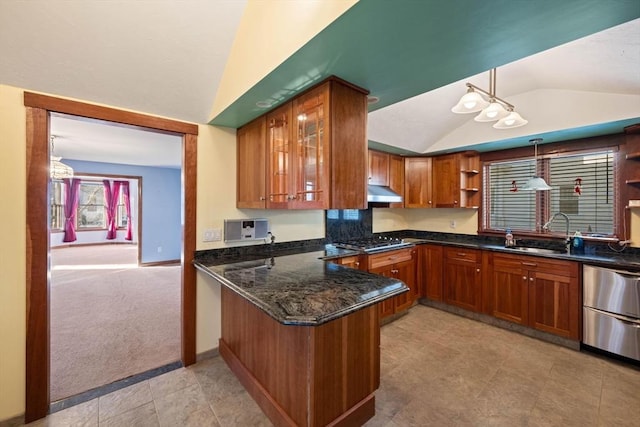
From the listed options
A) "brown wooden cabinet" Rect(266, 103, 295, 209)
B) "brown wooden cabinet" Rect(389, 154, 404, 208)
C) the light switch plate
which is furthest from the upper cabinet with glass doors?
"brown wooden cabinet" Rect(389, 154, 404, 208)

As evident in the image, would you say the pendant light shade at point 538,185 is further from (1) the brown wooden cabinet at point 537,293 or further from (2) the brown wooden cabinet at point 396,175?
(2) the brown wooden cabinet at point 396,175

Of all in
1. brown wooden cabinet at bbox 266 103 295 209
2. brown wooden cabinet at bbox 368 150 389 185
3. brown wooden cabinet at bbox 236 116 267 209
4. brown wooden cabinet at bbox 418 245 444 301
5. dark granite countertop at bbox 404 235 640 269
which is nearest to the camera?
brown wooden cabinet at bbox 266 103 295 209

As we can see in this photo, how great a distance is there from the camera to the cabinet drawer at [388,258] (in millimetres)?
3092

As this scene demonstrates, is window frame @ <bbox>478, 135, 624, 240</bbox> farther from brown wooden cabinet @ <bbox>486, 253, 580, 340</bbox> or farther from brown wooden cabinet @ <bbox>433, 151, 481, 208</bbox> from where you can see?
brown wooden cabinet @ <bbox>486, 253, 580, 340</bbox>

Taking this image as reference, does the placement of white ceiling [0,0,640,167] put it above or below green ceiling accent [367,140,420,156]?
above

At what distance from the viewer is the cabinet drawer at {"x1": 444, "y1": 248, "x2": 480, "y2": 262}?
345cm

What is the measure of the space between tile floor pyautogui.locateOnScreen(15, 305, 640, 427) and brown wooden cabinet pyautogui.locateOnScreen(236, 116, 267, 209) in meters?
1.55

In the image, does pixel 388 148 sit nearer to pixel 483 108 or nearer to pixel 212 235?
pixel 483 108

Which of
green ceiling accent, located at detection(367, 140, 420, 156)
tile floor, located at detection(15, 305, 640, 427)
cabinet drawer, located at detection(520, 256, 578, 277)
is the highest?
green ceiling accent, located at detection(367, 140, 420, 156)

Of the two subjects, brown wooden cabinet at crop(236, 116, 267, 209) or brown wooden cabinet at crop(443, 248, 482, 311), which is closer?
brown wooden cabinet at crop(236, 116, 267, 209)

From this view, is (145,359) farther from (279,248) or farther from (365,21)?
(365,21)

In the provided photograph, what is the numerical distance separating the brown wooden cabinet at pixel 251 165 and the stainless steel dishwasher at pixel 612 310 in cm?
327

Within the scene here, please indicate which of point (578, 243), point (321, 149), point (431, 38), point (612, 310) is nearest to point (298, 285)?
point (321, 149)

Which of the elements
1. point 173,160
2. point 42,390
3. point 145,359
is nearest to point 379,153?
point 145,359
